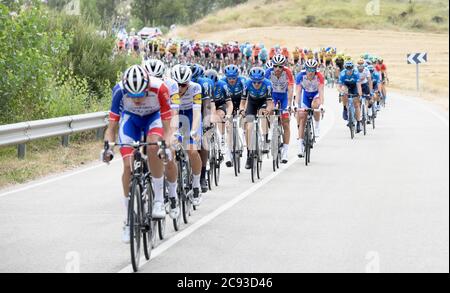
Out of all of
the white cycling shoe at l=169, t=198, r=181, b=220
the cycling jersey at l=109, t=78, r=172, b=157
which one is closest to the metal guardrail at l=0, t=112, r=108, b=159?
the white cycling shoe at l=169, t=198, r=181, b=220

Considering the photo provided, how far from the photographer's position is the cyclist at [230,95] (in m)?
16.2

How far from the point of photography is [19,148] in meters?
18.7

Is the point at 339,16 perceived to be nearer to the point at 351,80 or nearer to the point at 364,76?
the point at 364,76

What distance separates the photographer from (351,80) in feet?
84.8

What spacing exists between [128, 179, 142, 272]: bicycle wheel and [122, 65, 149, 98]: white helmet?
0.83 m

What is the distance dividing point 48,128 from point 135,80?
962cm

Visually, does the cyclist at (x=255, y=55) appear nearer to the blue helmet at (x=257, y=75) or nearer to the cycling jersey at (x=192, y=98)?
the blue helmet at (x=257, y=75)

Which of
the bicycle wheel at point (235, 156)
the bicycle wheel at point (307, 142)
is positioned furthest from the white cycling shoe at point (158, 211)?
the bicycle wheel at point (307, 142)

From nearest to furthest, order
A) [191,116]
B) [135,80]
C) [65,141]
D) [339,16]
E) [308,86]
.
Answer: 1. [135,80]
2. [191,116]
3. [65,141]
4. [308,86]
5. [339,16]

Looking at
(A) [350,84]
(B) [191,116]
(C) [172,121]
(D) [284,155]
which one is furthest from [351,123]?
(C) [172,121]

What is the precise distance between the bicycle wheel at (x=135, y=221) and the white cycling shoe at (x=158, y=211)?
0.55m

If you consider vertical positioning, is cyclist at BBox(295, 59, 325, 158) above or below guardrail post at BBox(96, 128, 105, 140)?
above

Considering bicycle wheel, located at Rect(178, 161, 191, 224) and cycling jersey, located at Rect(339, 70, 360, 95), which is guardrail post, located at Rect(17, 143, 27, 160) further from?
cycling jersey, located at Rect(339, 70, 360, 95)

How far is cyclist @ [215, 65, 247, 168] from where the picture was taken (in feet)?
53.1
